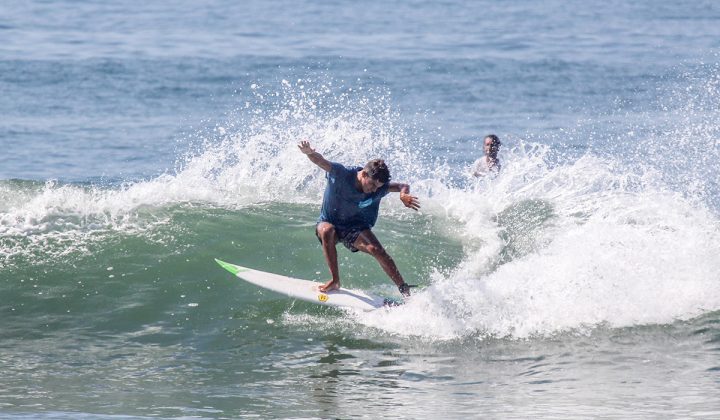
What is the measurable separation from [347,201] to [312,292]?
1.16 meters

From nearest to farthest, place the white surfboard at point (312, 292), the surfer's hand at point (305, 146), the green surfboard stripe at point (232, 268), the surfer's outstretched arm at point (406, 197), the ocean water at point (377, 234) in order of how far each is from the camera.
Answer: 1. the ocean water at point (377, 234)
2. the surfer's outstretched arm at point (406, 197)
3. the surfer's hand at point (305, 146)
4. the white surfboard at point (312, 292)
5. the green surfboard stripe at point (232, 268)

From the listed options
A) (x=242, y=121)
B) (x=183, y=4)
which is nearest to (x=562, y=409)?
(x=242, y=121)

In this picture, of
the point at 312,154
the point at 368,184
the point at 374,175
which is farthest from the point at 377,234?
the point at 312,154

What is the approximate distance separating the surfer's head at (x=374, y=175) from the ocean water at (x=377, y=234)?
4.34ft

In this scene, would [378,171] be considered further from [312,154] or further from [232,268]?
[232,268]

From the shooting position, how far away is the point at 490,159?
16.2 meters

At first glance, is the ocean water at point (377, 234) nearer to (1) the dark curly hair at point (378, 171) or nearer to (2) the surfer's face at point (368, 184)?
(2) the surfer's face at point (368, 184)

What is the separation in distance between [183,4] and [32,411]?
117ft

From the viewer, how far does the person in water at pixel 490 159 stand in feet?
52.7

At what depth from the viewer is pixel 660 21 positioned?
A: 1459 inches

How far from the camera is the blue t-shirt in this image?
10.5m

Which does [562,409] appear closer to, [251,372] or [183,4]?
[251,372]

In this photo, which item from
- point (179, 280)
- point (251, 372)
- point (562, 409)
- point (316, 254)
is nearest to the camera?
point (562, 409)

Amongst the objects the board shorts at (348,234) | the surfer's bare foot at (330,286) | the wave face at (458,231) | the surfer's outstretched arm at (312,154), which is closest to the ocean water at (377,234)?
the wave face at (458,231)
